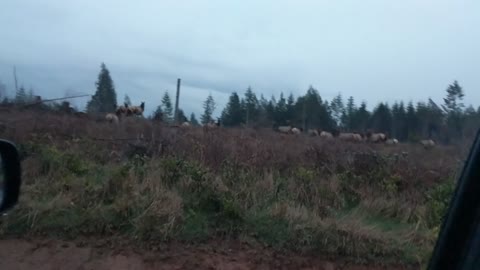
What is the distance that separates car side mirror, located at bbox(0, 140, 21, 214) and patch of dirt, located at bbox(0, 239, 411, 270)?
5510 mm

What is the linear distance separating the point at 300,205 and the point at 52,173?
416cm

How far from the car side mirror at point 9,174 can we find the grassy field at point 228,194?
5.83 m

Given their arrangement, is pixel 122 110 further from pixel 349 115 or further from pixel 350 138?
pixel 349 115

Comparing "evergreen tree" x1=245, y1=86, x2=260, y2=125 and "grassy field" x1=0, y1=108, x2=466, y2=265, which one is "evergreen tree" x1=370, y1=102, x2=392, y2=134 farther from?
"grassy field" x1=0, y1=108, x2=466, y2=265

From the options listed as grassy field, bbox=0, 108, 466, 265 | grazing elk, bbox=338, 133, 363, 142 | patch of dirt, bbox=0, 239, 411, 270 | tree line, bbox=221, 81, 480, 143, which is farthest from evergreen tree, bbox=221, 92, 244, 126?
patch of dirt, bbox=0, 239, 411, 270

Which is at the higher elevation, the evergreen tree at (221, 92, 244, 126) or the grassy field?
the evergreen tree at (221, 92, 244, 126)

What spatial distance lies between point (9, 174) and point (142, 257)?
5668 millimetres

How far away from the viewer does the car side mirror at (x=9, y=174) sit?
356 centimetres

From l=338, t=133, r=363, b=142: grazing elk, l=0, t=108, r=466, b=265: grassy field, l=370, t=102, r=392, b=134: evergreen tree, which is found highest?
l=370, t=102, r=392, b=134: evergreen tree

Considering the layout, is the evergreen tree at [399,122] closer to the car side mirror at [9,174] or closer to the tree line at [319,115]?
the tree line at [319,115]

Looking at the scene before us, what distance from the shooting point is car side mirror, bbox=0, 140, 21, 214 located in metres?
3.56

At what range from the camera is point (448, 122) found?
24828mm

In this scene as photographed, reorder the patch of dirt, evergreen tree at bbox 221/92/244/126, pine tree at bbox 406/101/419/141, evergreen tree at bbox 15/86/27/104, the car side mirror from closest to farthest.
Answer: the car side mirror
the patch of dirt
evergreen tree at bbox 15/86/27/104
pine tree at bbox 406/101/419/141
evergreen tree at bbox 221/92/244/126

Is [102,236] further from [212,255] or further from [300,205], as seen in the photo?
[300,205]
